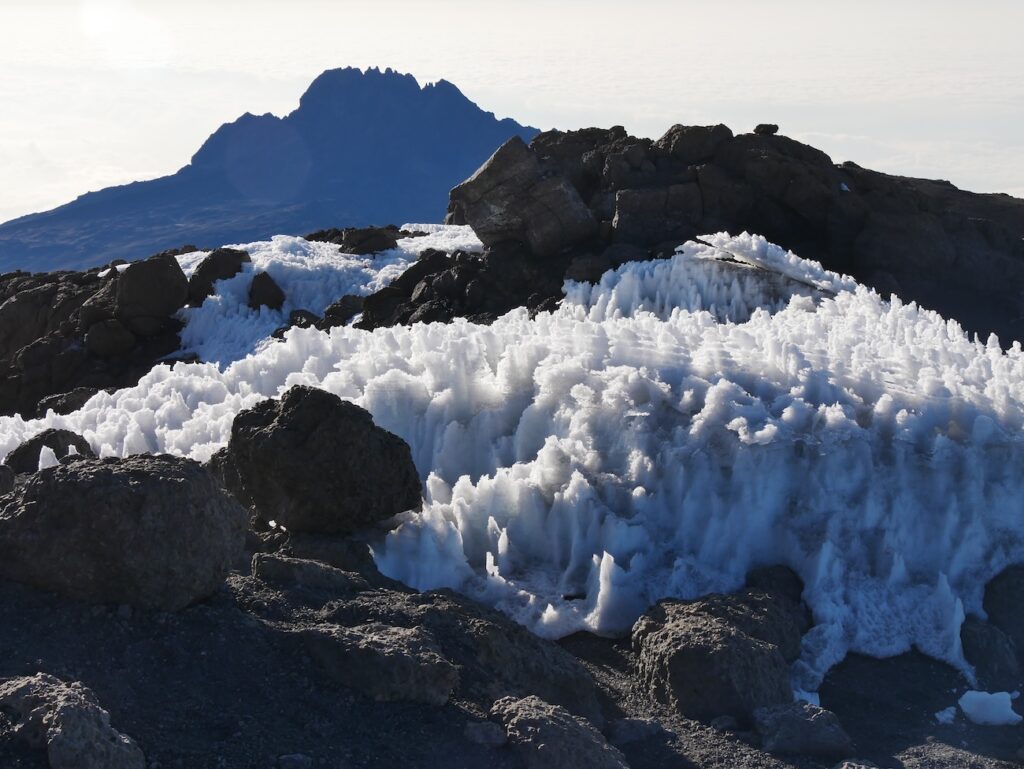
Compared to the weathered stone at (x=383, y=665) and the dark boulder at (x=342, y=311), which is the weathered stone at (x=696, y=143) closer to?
the dark boulder at (x=342, y=311)

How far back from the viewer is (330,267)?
116 ft

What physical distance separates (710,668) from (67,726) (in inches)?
210

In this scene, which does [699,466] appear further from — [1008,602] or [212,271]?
[212,271]

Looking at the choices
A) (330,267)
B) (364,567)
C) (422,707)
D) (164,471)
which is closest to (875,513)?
(364,567)

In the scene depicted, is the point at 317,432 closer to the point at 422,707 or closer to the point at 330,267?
the point at 422,707

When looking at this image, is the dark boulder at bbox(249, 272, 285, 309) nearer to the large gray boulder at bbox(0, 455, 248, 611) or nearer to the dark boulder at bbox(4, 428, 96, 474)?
the dark boulder at bbox(4, 428, 96, 474)

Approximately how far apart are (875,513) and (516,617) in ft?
14.2

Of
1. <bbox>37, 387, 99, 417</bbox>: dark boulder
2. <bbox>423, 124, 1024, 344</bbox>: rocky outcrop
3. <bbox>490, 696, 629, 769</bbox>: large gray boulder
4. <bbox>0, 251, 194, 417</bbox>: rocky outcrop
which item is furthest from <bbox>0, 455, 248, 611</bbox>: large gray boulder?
<bbox>0, 251, 194, 417</bbox>: rocky outcrop

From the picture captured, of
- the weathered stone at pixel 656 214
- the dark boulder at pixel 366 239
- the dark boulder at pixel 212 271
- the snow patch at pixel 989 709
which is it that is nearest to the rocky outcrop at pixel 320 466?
the snow patch at pixel 989 709

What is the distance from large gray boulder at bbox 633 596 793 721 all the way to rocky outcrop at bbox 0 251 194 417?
22.0m

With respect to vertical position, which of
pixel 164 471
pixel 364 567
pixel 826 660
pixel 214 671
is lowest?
pixel 826 660

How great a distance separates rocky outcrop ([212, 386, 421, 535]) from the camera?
40.1ft

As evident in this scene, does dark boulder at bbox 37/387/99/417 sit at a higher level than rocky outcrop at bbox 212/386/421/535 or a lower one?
lower

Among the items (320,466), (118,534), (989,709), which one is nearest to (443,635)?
(118,534)
